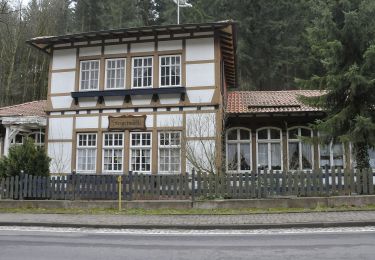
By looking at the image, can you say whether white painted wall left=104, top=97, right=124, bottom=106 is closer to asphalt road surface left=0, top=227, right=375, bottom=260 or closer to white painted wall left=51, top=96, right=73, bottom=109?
white painted wall left=51, top=96, right=73, bottom=109

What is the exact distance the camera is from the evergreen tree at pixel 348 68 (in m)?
16.2

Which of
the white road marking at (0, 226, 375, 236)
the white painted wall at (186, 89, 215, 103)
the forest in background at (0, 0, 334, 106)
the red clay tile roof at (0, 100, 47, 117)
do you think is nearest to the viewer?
the white road marking at (0, 226, 375, 236)

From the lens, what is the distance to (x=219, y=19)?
35844 millimetres

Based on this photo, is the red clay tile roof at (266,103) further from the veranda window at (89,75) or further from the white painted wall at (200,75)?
the veranda window at (89,75)

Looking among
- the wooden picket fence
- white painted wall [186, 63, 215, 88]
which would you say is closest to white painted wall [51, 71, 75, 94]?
white painted wall [186, 63, 215, 88]

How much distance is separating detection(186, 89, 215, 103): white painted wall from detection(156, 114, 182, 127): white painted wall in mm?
965

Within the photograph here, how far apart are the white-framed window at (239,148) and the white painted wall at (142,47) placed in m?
5.55

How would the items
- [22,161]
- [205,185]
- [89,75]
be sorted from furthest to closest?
1. [89,75]
2. [22,161]
3. [205,185]

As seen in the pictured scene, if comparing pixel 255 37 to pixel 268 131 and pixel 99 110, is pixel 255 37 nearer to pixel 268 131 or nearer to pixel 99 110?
pixel 268 131

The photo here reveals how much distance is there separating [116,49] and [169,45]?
2606 mm

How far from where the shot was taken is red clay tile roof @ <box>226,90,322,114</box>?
21.4 metres

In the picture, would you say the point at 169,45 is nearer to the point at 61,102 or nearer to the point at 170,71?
the point at 170,71

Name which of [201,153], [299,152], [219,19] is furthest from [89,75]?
[219,19]

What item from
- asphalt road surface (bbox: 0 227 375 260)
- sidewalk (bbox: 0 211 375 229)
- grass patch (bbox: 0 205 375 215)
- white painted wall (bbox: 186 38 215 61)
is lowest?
asphalt road surface (bbox: 0 227 375 260)
